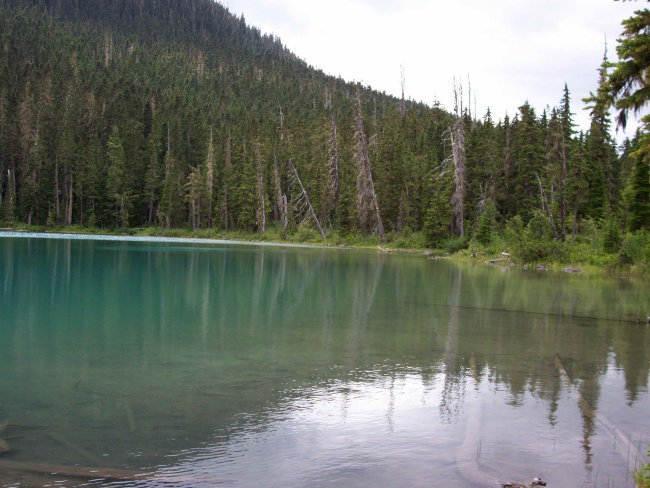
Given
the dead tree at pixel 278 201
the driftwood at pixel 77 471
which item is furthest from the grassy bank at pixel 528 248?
the driftwood at pixel 77 471

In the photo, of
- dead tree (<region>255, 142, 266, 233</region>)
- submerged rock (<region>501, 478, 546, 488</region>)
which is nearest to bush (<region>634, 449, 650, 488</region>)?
submerged rock (<region>501, 478, 546, 488</region>)

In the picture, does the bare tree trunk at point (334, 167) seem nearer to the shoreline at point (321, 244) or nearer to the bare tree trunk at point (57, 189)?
the shoreline at point (321, 244)

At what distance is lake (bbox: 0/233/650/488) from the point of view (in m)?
6.84

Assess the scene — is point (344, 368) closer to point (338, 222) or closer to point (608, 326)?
point (608, 326)

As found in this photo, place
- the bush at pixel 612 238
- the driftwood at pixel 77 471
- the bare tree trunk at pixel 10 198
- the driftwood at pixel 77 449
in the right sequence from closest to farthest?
1. the driftwood at pixel 77 471
2. the driftwood at pixel 77 449
3. the bush at pixel 612 238
4. the bare tree trunk at pixel 10 198

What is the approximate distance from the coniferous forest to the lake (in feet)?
87.4

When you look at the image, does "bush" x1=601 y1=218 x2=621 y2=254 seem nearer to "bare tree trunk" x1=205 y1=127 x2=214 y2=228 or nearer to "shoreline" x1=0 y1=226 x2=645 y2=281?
"shoreline" x1=0 y1=226 x2=645 y2=281

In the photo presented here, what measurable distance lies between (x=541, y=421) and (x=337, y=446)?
3075 millimetres

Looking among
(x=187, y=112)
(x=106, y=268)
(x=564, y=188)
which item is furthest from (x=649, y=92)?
(x=187, y=112)

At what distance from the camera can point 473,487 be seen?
633 centimetres

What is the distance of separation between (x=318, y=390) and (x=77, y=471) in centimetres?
425

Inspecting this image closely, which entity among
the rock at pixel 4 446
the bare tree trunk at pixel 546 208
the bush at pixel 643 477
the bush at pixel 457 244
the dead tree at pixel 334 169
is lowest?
the rock at pixel 4 446

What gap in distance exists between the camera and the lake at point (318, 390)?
22.4 ft

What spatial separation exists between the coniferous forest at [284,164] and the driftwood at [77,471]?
1438 inches
